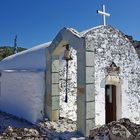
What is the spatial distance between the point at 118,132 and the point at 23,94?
17.0 feet

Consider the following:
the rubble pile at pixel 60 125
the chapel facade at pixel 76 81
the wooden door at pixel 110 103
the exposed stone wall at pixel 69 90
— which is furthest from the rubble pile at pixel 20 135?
the wooden door at pixel 110 103

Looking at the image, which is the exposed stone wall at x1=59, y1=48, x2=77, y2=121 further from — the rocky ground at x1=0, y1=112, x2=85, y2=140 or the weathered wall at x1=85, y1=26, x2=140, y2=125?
the weathered wall at x1=85, y1=26, x2=140, y2=125

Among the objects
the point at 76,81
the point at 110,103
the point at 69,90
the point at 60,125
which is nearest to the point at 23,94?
the point at 69,90

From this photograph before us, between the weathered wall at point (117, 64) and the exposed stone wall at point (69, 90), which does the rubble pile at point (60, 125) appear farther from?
the weathered wall at point (117, 64)

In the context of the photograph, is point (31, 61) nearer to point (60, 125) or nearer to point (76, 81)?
point (76, 81)

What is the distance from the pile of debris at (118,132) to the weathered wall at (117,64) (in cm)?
261

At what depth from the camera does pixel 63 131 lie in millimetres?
8328

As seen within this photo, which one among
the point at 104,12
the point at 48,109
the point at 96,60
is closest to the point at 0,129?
the point at 48,109

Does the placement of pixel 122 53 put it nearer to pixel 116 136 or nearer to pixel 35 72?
pixel 35 72

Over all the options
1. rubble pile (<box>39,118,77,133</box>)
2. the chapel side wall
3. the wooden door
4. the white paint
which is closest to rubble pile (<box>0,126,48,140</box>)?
rubble pile (<box>39,118,77,133</box>)

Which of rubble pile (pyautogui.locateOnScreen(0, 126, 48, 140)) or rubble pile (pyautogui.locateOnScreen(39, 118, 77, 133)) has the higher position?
rubble pile (pyautogui.locateOnScreen(39, 118, 77, 133))

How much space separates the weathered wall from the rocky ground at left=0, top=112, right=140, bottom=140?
1.58m

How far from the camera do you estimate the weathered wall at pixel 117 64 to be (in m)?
9.91

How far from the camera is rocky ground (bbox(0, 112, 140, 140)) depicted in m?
6.49
